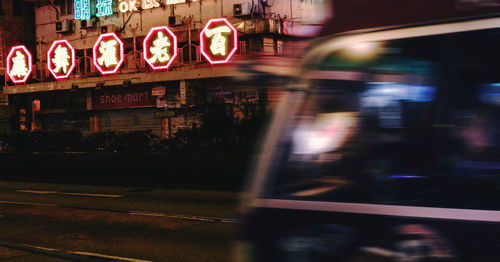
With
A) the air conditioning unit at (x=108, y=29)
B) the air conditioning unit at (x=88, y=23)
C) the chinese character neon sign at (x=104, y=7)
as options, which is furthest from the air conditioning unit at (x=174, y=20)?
the air conditioning unit at (x=88, y=23)

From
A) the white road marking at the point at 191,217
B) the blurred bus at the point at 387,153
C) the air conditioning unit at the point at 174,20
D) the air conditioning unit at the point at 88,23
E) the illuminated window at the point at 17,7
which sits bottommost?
the white road marking at the point at 191,217

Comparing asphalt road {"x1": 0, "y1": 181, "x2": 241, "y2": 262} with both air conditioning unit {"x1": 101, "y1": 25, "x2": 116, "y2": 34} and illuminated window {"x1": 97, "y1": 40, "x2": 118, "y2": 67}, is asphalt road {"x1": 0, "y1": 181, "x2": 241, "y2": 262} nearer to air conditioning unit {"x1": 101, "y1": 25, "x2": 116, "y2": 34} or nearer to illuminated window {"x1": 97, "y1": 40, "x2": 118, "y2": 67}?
illuminated window {"x1": 97, "y1": 40, "x2": 118, "y2": 67}

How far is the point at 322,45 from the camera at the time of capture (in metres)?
2.68

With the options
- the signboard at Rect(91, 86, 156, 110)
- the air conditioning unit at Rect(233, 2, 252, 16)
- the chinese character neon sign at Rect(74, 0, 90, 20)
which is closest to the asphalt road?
the air conditioning unit at Rect(233, 2, 252, 16)

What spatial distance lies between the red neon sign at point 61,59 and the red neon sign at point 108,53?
187 cm

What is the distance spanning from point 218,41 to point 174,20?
13.8 feet

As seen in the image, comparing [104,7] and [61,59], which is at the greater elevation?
[104,7]

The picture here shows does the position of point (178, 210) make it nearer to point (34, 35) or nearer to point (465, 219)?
point (465, 219)

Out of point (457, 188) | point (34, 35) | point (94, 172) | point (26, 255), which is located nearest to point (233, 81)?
point (457, 188)

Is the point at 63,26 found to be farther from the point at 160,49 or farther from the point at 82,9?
the point at 160,49

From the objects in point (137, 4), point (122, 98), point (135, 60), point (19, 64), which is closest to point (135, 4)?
point (137, 4)

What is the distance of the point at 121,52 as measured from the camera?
2866 centimetres

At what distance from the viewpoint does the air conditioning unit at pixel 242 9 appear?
84.9 feet

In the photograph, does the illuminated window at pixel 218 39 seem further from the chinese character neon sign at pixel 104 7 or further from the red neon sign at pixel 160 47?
the chinese character neon sign at pixel 104 7
